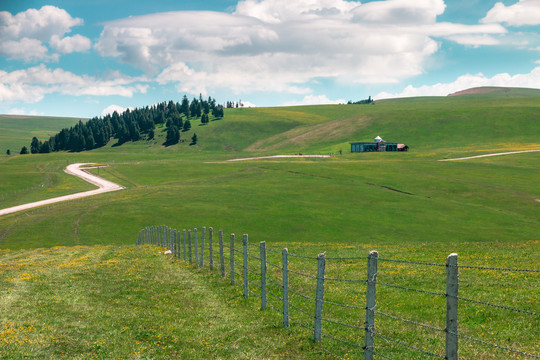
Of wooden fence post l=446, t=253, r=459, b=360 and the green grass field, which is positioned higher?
wooden fence post l=446, t=253, r=459, b=360

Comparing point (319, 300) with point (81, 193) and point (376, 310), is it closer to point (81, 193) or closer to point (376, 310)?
point (376, 310)

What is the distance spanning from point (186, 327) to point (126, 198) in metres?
73.3

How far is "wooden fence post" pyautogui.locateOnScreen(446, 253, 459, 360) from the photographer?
8750 millimetres

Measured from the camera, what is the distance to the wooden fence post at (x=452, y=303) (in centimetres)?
875

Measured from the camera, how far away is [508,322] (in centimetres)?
1339

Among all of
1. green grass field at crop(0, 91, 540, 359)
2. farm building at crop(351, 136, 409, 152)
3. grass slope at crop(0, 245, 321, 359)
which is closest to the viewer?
grass slope at crop(0, 245, 321, 359)

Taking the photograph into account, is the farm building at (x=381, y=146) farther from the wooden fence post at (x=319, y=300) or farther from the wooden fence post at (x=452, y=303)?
the wooden fence post at (x=452, y=303)

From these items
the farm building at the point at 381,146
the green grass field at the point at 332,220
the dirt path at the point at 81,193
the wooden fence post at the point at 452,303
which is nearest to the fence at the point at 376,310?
the wooden fence post at the point at 452,303

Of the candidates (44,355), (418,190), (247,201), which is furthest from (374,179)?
(44,355)

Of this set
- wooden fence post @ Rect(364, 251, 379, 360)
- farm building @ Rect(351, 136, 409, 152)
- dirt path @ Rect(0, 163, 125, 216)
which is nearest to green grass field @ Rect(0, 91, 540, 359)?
wooden fence post @ Rect(364, 251, 379, 360)

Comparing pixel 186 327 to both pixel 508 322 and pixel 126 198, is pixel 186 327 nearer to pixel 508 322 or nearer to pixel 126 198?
pixel 508 322

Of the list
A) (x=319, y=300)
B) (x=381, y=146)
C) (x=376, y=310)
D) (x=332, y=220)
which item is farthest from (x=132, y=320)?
(x=381, y=146)

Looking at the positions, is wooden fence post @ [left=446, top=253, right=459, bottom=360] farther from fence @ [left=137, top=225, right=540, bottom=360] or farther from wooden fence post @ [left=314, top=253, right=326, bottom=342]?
wooden fence post @ [left=314, top=253, right=326, bottom=342]

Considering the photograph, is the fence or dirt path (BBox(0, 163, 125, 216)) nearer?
the fence
